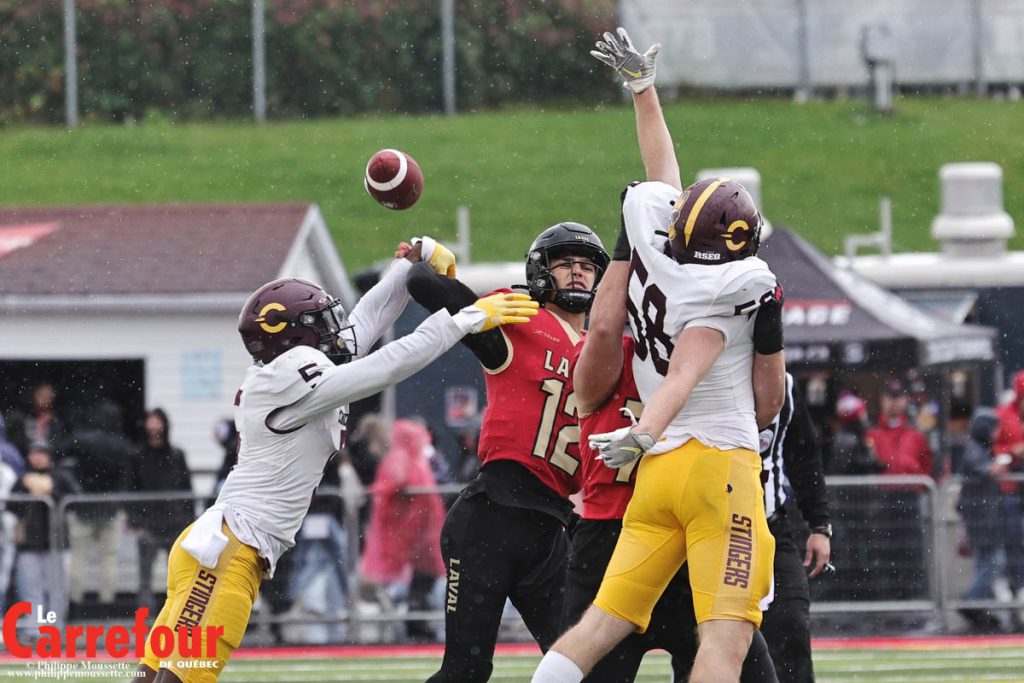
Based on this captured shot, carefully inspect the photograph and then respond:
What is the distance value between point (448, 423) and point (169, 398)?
2.34 metres

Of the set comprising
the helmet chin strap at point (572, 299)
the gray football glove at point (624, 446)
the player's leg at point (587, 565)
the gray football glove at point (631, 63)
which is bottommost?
the player's leg at point (587, 565)

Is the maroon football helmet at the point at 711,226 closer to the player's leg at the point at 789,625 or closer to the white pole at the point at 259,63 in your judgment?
the player's leg at the point at 789,625

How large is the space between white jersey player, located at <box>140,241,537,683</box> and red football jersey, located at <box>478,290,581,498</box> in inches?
5.7

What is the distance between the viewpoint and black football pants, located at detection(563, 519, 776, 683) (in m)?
5.10

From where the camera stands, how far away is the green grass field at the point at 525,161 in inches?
962

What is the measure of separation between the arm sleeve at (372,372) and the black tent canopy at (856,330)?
7243 millimetres

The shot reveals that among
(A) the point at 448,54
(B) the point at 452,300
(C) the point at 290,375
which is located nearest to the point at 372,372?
(C) the point at 290,375

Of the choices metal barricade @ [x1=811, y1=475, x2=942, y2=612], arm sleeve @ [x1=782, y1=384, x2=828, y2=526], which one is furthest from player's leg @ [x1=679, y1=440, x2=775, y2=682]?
metal barricade @ [x1=811, y1=475, x2=942, y2=612]

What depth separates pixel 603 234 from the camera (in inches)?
850

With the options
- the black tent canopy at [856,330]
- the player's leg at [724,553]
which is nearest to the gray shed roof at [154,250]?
the black tent canopy at [856,330]

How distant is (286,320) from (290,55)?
21.8 meters

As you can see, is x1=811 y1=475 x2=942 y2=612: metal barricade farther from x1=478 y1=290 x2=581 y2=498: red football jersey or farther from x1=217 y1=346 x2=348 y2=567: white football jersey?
x1=217 y1=346 x2=348 y2=567: white football jersey

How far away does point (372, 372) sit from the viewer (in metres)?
5.37

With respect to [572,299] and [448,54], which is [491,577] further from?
[448,54]
